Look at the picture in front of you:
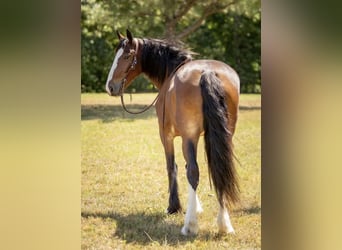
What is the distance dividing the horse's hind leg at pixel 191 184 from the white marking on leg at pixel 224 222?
125 mm

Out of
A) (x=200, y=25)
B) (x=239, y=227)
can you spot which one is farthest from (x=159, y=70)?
(x=239, y=227)

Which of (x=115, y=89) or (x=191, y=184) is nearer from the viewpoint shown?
(x=191, y=184)

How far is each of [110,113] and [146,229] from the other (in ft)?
2.13

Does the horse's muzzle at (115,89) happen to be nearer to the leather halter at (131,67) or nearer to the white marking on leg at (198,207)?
the leather halter at (131,67)

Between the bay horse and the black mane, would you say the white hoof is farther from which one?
the black mane

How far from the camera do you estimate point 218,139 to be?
255 centimetres

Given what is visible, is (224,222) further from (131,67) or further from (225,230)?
(131,67)

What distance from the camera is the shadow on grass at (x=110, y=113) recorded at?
264 cm

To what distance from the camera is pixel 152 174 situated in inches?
106

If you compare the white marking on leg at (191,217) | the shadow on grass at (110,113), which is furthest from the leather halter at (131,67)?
the white marking on leg at (191,217)

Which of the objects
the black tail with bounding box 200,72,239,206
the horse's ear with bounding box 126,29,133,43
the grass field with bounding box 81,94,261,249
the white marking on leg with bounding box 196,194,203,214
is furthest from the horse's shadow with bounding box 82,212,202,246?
the horse's ear with bounding box 126,29,133,43

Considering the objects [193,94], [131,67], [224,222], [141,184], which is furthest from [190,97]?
[224,222]
